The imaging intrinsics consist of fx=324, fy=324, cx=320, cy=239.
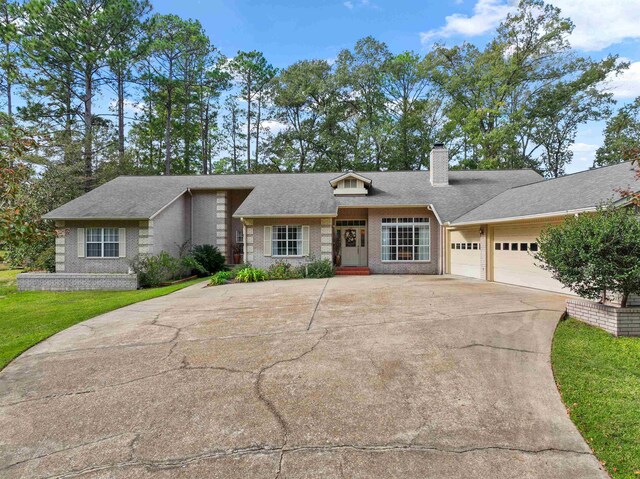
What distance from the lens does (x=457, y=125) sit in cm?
2861

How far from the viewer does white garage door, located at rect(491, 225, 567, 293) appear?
32.7 feet

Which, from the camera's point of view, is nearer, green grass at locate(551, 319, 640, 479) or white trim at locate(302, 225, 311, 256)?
green grass at locate(551, 319, 640, 479)

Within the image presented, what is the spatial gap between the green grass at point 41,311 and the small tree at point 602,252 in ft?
32.1

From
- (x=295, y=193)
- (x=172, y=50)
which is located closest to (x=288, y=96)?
(x=172, y=50)

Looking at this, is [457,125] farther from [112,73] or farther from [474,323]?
[112,73]

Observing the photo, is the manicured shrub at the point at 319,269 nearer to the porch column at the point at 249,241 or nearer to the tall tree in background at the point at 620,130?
the porch column at the point at 249,241

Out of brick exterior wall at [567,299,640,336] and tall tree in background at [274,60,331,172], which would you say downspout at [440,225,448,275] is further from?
tall tree in background at [274,60,331,172]

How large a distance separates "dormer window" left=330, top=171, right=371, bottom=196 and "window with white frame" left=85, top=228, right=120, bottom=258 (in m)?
10.4

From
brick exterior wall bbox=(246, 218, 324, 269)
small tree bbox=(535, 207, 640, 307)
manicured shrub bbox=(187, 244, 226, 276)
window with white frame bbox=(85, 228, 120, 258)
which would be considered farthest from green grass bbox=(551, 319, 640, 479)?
window with white frame bbox=(85, 228, 120, 258)

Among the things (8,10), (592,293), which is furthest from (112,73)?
(592,293)

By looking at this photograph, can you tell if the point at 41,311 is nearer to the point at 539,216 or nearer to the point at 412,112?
the point at 539,216

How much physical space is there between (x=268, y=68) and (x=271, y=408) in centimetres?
3574

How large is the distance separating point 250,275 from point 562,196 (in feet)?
36.6

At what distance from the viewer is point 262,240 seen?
14969 millimetres
